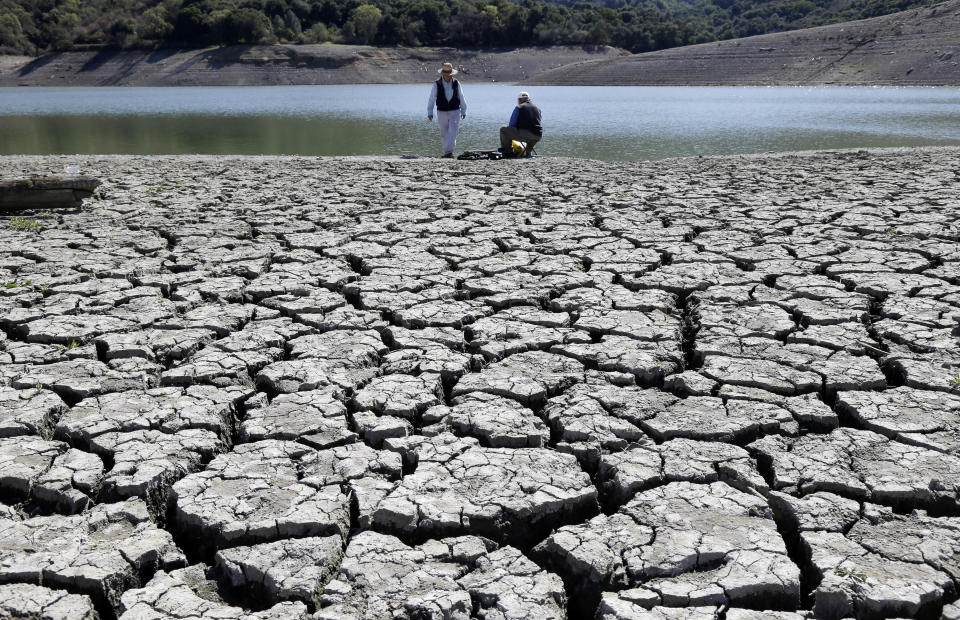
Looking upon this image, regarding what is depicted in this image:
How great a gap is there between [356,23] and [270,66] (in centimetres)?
1639

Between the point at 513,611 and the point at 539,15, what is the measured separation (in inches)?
2756

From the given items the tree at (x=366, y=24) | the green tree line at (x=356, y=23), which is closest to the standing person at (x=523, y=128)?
the green tree line at (x=356, y=23)

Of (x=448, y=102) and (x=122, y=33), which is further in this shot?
(x=122, y=33)

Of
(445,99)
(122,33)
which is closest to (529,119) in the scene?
(445,99)

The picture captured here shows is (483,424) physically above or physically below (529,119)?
below

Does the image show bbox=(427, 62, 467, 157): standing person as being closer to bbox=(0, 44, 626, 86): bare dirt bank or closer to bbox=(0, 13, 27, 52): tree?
bbox=(0, 44, 626, 86): bare dirt bank

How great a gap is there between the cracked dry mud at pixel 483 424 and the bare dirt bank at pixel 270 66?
4997 centimetres

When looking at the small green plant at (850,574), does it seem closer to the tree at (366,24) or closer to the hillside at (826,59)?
the hillside at (826,59)

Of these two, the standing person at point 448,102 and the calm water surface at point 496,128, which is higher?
the standing person at point 448,102

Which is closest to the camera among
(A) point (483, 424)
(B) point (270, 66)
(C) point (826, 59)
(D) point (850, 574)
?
(D) point (850, 574)

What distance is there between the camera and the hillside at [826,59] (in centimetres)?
3641

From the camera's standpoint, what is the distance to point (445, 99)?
10.0 metres

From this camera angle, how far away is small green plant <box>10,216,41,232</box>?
5.80m

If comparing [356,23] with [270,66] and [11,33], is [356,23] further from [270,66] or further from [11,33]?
[11,33]
